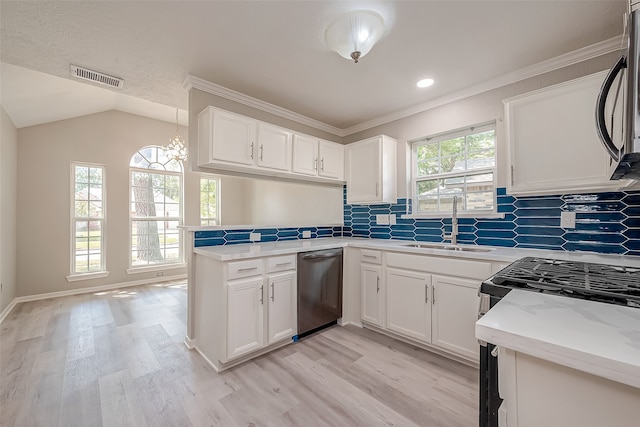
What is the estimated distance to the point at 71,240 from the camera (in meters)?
4.19

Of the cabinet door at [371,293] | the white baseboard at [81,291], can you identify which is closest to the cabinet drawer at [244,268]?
the cabinet door at [371,293]

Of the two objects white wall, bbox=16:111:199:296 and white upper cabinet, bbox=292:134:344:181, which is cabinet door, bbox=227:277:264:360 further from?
white wall, bbox=16:111:199:296

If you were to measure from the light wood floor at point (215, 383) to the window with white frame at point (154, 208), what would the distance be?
2.13 m

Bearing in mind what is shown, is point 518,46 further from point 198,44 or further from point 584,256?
point 198,44

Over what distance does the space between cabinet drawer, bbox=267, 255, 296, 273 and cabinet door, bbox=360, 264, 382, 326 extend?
2.68 ft

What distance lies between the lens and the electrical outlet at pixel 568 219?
6.75 feet

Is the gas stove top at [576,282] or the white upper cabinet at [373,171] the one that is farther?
the white upper cabinet at [373,171]

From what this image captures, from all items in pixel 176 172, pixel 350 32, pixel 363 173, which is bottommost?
pixel 363 173

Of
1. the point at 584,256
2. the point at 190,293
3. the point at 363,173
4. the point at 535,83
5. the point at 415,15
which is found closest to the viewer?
the point at 415,15

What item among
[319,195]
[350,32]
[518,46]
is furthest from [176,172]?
[518,46]

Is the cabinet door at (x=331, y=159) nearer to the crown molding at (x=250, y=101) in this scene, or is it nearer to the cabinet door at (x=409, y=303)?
the crown molding at (x=250, y=101)

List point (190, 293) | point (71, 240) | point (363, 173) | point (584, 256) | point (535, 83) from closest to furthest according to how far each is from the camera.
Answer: point (584, 256) < point (535, 83) < point (190, 293) < point (363, 173) < point (71, 240)

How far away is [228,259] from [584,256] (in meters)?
2.58

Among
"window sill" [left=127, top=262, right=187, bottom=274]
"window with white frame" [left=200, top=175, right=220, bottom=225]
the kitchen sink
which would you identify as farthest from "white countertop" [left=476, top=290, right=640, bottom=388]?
"window sill" [left=127, top=262, right=187, bottom=274]
